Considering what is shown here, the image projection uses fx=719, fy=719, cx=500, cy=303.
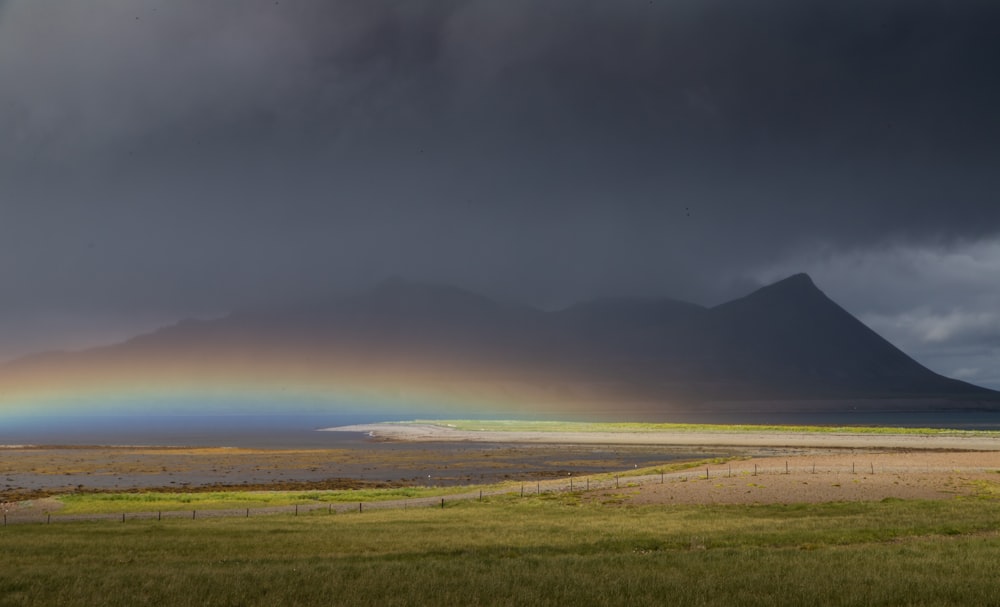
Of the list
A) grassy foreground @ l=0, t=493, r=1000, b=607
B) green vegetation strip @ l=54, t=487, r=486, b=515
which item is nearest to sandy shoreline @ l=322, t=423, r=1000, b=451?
green vegetation strip @ l=54, t=487, r=486, b=515

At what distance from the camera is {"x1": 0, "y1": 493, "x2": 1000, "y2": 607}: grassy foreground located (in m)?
13.6

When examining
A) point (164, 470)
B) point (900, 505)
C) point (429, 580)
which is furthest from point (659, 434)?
point (429, 580)

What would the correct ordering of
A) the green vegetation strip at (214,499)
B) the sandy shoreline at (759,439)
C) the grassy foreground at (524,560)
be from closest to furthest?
the grassy foreground at (524,560) < the green vegetation strip at (214,499) < the sandy shoreline at (759,439)

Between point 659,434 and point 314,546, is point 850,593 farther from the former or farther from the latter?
point 659,434

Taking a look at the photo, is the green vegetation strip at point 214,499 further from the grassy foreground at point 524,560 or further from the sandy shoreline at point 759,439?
the sandy shoreline at point 759,439

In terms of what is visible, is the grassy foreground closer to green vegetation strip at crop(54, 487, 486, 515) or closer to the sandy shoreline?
green vegetation strip at crop(54, 487, 486, 515)

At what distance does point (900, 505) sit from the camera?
40219 mm

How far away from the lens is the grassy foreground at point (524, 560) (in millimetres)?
13586

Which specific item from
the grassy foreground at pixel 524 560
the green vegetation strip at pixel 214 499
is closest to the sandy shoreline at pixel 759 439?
the green vegetation strip at pixel 214 499

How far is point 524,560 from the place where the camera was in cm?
2000

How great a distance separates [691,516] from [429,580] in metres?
26.9

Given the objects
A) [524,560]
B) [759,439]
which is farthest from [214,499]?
[759,439]

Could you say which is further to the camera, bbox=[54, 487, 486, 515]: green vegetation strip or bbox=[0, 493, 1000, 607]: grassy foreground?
bbox=[54, 487, 486, 515]: green vegetation strip

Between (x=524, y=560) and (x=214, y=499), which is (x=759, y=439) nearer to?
(x=214, y=499)
